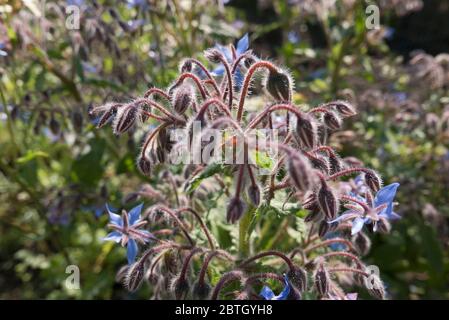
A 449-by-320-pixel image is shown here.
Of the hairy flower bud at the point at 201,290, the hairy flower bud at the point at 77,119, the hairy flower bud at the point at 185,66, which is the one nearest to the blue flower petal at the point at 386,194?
the hairy flower bud at the point at 201,290

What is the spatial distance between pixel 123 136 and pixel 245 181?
5.54 ft

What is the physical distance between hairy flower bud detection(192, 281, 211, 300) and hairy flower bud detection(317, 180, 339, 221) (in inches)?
18.4

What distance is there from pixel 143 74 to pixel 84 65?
354 millimetres

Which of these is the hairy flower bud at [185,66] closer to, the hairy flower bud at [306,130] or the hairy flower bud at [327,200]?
the hairy flower bud at [306,130]

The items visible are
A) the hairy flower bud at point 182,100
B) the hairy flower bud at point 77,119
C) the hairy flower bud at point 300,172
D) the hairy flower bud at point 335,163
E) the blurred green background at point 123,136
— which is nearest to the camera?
the hairy flower bud at point 300,172

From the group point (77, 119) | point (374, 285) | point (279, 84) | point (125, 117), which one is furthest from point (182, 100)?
point (77, 119)

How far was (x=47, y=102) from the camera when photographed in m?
2.87

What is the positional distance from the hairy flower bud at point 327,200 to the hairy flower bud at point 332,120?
0.24 m

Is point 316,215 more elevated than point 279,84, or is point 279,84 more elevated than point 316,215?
point 279,84

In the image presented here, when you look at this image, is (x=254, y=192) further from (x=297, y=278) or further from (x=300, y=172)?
(x=297, y=278)

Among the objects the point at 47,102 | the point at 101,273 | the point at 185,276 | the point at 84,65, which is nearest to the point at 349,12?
the point at 84,65

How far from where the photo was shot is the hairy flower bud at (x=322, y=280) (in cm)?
175

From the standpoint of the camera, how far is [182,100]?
158 centimetres
